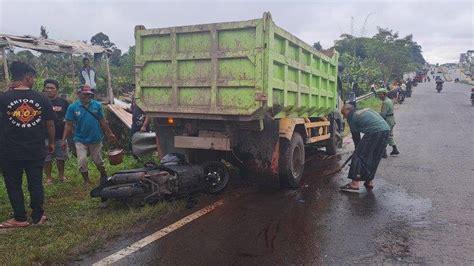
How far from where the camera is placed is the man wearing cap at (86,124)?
5902 mm

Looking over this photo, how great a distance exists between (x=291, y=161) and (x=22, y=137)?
11.3 ft

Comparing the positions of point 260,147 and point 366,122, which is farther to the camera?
point 366,122

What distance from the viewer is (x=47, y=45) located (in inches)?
482

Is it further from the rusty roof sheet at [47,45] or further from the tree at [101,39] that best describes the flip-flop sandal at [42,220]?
the tree at [101,39]

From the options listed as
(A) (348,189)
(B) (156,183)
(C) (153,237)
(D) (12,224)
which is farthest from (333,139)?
(D) (12,224)

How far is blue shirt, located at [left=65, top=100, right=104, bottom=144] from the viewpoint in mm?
5906

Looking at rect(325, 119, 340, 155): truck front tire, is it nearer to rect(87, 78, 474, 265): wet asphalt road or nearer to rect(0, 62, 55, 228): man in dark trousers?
rect(87, 78, 474, 265): wet asphalt road

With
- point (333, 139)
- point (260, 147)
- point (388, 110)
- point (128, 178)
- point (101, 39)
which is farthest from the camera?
point (101, 39)

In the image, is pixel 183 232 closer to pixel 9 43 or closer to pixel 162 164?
pixel 162 164

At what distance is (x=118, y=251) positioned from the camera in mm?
3689

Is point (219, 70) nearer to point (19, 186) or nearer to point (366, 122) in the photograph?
point (366, 122)

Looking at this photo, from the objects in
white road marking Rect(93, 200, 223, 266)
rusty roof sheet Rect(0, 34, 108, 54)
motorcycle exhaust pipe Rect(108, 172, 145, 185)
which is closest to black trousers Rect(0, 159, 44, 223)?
A: motorcycle exhaust pipe Rect(108, 172, 145, 185)

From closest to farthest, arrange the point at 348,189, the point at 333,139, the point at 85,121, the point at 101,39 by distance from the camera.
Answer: the point at 85,121, the point at 348,189, the point at 333,139, the point at 101,39

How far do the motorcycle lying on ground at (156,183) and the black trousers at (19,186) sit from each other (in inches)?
25.8
